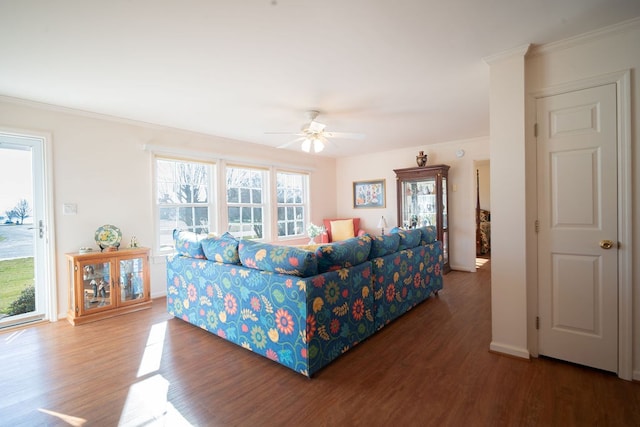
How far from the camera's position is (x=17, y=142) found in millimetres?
3092

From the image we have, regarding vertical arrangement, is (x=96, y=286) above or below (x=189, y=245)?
below

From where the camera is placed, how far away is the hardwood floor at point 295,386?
1678 millimetres

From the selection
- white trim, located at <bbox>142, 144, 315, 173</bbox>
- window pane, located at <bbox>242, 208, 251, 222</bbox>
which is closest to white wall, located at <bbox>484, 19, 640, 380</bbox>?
white trim, located at <bbox>142, 144, 315, 173</bbox>

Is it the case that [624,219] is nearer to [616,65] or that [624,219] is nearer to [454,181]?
[616,65]

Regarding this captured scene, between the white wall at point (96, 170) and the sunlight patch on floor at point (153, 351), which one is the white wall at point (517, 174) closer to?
the sunlight patch on floor at point (153, 351)

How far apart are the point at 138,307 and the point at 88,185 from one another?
62.3 inches

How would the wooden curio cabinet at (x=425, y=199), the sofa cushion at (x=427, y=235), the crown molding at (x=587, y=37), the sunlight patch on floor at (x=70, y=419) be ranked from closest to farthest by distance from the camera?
1. the sunlight patch on floor at (x=70, y=419)
2. the crown molding at (x=587, y=37)
3. the sofa cushion at (x=427, y=235)
4. the wooden curio cabinet at (x=425, y=199)

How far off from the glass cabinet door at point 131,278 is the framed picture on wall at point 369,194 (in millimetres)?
4326

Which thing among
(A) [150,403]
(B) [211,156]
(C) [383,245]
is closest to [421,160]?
(C) [383,245]

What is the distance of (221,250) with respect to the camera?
8.73 feet

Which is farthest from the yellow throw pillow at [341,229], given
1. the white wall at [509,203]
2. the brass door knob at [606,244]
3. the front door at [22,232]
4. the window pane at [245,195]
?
the front door at [22,232]

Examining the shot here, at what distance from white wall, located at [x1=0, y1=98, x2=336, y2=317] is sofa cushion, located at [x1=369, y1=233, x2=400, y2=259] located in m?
3.08

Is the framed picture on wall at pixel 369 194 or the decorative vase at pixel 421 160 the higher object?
the decorative vase at pixel 421 160

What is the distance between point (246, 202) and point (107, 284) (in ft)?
7.82
